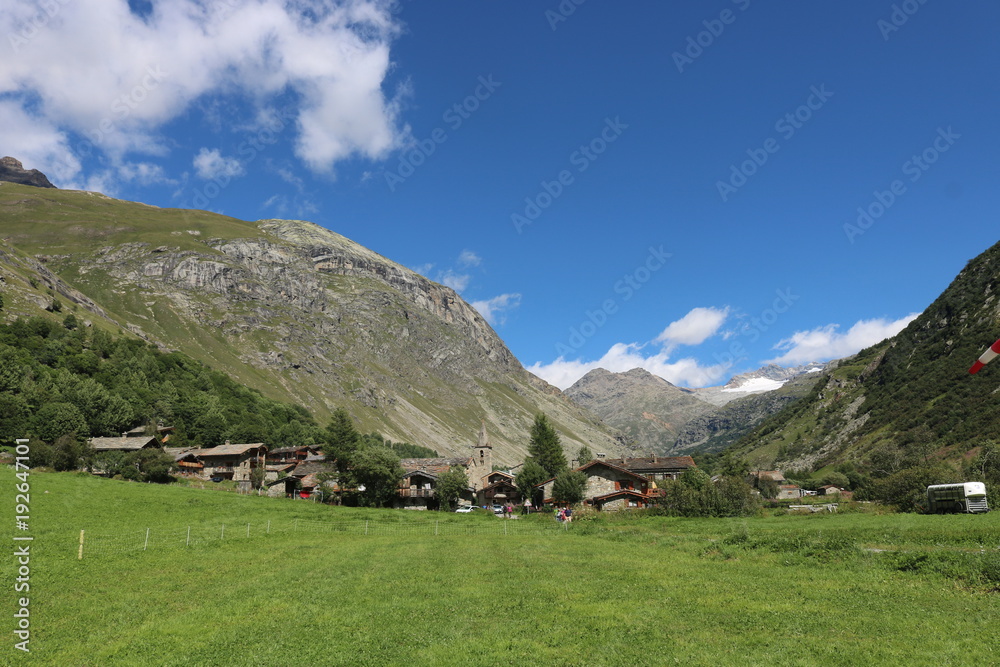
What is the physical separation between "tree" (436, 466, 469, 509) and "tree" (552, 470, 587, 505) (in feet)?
54.8

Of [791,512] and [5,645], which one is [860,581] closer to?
[5,645]

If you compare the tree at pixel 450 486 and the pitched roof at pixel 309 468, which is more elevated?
the pitched roof at pixel 309 468

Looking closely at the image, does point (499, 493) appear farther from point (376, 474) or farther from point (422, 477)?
point (376, 474)

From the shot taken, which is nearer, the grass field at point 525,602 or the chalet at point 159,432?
the grass field at point 525,602

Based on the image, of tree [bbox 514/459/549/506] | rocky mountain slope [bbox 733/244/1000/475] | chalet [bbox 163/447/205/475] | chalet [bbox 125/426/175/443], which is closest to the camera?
tree [bbox 514/459/549/506]

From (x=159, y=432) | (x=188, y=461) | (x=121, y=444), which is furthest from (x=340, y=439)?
(x=159, y=432)

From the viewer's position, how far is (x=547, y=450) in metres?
101

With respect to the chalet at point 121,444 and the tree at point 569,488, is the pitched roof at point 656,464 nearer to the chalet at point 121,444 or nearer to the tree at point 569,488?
the tree at point 569,488

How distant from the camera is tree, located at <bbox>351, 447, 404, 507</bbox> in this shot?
77.9 metres

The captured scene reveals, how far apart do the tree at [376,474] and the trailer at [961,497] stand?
62922mm

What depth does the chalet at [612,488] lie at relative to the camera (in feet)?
255

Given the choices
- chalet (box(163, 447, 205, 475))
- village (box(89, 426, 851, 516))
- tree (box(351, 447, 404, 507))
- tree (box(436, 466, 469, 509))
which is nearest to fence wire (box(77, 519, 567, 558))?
tree (box(351, 447, 404, 507))

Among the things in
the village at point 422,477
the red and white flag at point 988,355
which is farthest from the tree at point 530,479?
the red and white flag at point 988,355

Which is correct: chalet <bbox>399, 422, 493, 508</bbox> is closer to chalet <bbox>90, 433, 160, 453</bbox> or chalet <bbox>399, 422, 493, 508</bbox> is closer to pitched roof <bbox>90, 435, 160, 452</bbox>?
chalet <bbox>90, 433, 160, 453</bbox>
